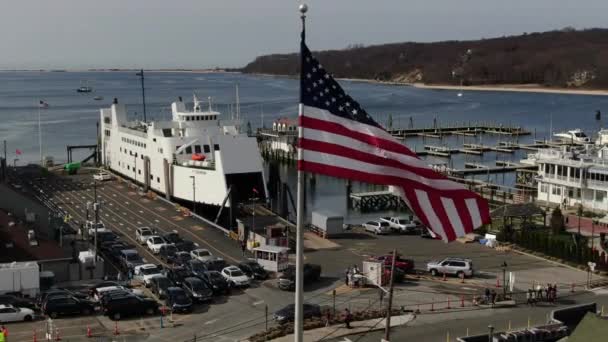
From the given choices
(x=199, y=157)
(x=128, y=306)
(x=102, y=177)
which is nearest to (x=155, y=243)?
(x=128, y=306)

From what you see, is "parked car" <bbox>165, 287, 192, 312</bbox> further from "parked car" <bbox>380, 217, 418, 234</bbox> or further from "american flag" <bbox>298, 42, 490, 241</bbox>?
"parked car" <bbox>380, 217, 418, 234</bbox>

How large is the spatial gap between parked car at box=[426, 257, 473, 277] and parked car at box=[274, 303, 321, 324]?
7289 mm

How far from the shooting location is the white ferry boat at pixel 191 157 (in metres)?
45.0

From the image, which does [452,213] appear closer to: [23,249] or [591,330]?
[591,330]

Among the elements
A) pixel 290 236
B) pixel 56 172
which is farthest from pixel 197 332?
pixel 56 172

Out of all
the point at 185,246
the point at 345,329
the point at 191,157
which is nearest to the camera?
the point at 345,329

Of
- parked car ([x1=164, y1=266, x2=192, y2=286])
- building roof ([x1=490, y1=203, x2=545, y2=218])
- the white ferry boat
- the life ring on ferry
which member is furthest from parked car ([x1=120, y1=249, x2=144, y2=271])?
building roof ([x1=490, y1=203, x2=545, y2=218])

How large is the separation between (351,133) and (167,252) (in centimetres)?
2245

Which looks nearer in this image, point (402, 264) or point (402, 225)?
point (402, 264)

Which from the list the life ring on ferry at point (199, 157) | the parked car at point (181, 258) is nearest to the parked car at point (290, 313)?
the parked car at point (181, 258)

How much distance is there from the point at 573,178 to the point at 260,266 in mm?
25967

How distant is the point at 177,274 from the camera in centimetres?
2808

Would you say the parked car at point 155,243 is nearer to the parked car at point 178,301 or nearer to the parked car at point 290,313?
the parked car at point 178,301

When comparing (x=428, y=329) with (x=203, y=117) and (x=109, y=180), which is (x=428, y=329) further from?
(x=109, y=180)
